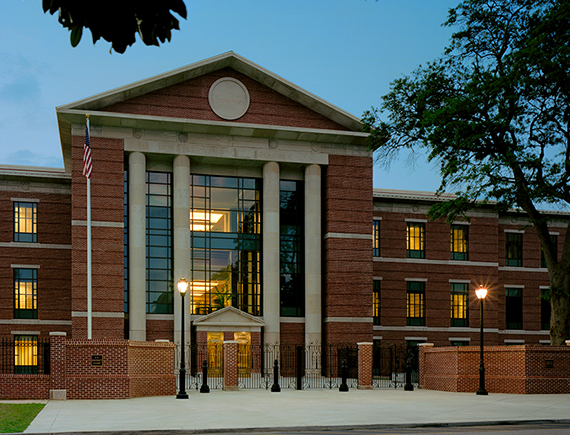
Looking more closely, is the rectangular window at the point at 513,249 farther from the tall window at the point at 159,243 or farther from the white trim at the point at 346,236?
the tall window at the point at 159,243

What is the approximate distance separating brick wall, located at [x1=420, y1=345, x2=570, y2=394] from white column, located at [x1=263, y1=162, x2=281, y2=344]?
11.8 metres

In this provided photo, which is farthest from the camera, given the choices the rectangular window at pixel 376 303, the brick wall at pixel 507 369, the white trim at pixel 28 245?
the rectangular window at pixel 376 303

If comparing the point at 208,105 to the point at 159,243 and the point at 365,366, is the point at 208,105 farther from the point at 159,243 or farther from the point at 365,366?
the point at 365,366

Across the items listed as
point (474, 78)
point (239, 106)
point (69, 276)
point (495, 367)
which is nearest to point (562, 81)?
point (474, 78)

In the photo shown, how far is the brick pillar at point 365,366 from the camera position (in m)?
27.0

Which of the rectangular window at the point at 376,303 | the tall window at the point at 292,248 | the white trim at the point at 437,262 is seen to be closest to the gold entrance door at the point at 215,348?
the tall window at the point at 292,248

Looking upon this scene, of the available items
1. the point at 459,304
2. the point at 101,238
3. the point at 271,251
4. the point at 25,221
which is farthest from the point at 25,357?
the point at 459,304

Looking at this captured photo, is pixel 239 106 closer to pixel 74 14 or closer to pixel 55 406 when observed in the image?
pixel 55 406

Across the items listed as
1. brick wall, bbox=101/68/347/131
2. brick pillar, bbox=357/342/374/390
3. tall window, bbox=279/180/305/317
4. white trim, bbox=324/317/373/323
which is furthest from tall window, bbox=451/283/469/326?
Result: brick pillar, bbox=357/342/374/390

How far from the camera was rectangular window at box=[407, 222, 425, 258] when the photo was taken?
45.3 metres

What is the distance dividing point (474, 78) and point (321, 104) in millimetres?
13409

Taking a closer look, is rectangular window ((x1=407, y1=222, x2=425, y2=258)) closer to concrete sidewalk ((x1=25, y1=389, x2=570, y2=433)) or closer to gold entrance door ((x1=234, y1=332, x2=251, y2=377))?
gold entrance door ((x1=234, y1=332, x2=251, y2=377))

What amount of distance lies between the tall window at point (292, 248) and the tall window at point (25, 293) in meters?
14.8

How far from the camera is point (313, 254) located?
123 feet
